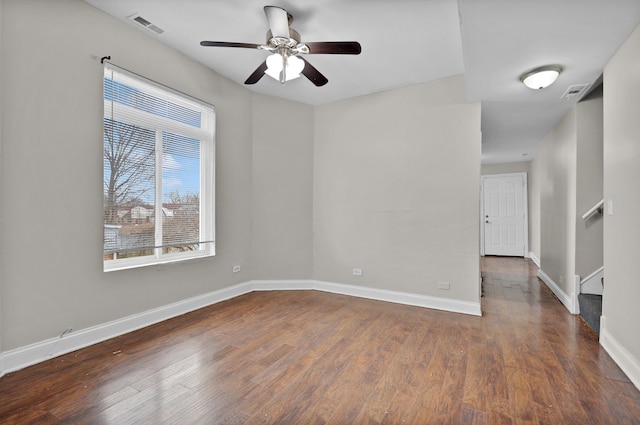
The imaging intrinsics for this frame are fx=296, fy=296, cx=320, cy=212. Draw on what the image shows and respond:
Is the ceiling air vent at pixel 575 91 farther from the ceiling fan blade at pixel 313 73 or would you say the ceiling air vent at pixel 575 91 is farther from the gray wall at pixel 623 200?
the ceiling fan blade at pixel 313 73

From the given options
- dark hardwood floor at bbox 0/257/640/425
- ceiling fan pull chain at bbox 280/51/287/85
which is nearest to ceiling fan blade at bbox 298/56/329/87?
ceiling fan pull chain at bbox 280/51/287/85

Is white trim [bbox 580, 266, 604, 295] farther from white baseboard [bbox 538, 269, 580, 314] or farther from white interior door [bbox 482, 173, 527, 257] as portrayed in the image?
white interior door [bbox 482, 173, 527, 257]

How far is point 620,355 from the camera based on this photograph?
2178mm

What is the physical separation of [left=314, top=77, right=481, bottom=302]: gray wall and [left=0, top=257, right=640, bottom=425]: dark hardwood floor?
72cm

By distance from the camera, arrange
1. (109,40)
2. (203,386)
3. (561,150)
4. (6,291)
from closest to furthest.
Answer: (203,386)
(6,291)
(109,40)
(561,150)

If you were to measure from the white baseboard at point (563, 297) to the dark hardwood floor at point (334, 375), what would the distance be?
0.14 m

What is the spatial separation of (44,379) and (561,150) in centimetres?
580

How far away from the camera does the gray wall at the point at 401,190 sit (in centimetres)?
341

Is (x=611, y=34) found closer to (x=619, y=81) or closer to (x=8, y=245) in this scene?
(x=619, y=81)

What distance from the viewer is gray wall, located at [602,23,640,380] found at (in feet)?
6.61

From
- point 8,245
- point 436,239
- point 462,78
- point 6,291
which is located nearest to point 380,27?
point 462,78

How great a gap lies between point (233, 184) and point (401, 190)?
2.18 meters

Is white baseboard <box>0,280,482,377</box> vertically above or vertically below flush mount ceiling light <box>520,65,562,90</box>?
below

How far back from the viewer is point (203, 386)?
74.9 inches
